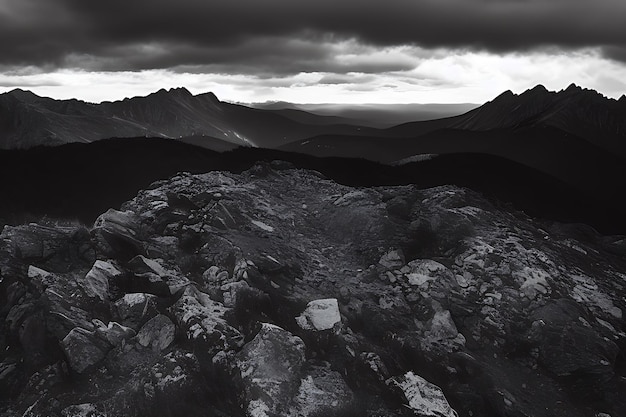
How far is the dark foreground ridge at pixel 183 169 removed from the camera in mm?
55688

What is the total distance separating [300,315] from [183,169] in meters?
32.5

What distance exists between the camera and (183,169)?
2389 inches

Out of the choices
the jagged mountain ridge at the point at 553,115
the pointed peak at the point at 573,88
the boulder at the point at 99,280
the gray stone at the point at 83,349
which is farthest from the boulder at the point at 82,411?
the pointed peak at the point at 573,88

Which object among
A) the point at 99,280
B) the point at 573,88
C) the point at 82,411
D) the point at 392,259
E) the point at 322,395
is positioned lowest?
the point at 322,395

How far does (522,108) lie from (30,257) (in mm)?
187207

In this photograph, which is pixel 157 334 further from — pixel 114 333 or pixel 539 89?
pixel 539 89

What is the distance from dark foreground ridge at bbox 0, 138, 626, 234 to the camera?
55688 millimetres

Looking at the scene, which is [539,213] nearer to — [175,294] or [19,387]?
[175,294]

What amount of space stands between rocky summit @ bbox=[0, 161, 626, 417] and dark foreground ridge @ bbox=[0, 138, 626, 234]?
6.78 m

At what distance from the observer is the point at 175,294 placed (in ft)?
119

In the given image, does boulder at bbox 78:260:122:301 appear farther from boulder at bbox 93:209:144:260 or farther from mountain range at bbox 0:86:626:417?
boulder at bbox 93:209:144:260

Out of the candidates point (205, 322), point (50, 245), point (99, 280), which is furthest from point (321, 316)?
point (50, 245)

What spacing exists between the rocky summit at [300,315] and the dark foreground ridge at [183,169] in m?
6.78

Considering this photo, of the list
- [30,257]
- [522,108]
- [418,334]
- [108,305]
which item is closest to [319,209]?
[418,334]
